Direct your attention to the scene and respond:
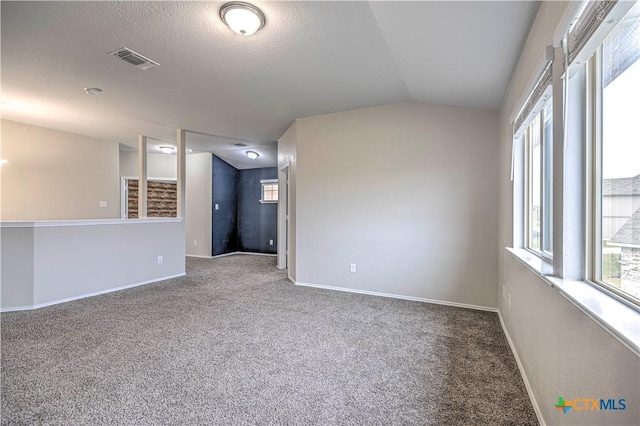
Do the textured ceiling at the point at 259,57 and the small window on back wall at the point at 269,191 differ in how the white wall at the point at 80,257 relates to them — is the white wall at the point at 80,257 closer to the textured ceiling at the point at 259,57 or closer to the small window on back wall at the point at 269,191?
the textured ceiling at the point at 259,57

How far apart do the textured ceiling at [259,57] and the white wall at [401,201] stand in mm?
288

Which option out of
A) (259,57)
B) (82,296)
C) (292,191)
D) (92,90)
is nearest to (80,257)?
(82,296)

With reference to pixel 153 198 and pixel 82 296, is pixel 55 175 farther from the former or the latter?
pixel 82 296

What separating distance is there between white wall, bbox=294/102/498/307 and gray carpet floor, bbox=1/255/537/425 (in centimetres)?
44

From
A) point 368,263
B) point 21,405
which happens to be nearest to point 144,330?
point 21,405

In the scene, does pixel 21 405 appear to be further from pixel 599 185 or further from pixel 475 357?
pixel 599 185

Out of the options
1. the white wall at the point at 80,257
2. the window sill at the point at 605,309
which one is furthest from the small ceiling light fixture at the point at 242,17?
the white wall at the point at 80,257

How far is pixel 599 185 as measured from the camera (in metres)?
1.29

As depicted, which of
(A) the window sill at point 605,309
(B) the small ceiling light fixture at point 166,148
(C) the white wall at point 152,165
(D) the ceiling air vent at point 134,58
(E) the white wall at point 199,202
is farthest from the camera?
(E) the white wall at point 199,202

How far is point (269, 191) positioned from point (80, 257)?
4.31 metres

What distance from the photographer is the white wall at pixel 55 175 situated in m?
4.82

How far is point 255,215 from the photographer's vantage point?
7.88 metres

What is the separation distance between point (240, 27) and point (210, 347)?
7.94 ft

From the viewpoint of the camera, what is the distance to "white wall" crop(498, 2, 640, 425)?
899 millimetres
